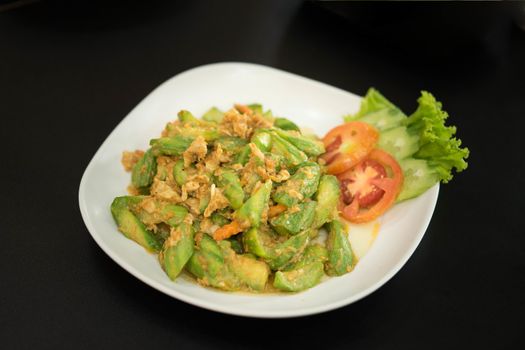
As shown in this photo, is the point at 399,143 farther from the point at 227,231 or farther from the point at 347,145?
the point at 227,231

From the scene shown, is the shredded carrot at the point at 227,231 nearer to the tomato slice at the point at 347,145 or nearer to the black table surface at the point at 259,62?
the black table surface at the point at 259,62

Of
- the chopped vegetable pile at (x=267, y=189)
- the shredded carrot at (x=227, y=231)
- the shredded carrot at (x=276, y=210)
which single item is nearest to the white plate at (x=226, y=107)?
the chopped vegetable pile at (x=267, y=189)

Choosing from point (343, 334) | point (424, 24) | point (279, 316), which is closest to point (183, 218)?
point (279, 316)

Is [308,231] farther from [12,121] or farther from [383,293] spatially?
[12,121]

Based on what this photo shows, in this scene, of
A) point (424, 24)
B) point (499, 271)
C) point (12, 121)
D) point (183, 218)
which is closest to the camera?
point (183, 218)

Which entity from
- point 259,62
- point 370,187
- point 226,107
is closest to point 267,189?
point 370,187

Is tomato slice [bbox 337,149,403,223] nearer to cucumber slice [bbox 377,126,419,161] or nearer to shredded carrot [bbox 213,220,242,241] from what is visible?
cucumber slice [bbox 377,126,419,161]
